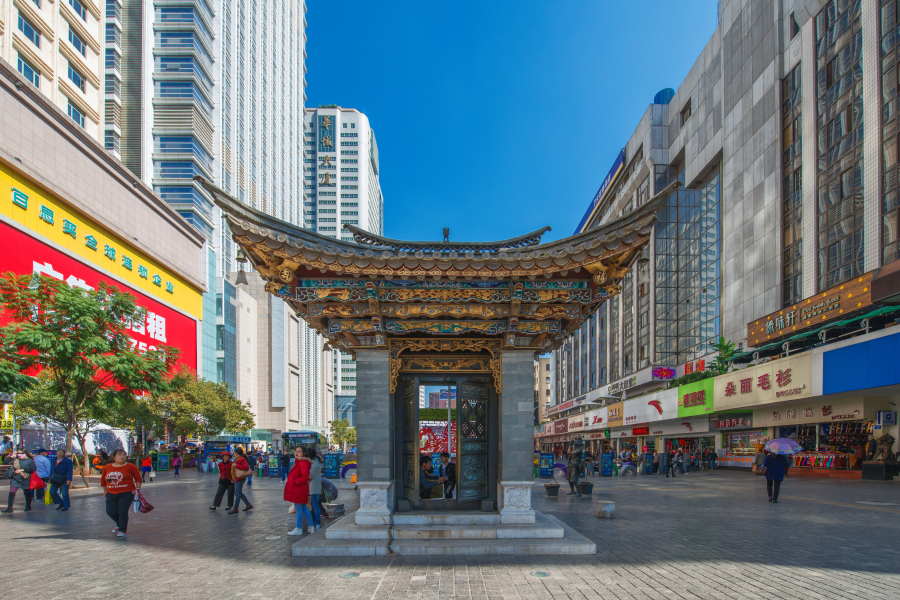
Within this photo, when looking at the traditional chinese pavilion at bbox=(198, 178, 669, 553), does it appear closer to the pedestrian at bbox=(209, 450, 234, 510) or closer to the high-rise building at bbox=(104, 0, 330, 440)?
the pedestrian at bbox=(209, 450, 234, 510)

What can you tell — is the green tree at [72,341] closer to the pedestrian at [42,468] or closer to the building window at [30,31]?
the pedestrian at [42,468]

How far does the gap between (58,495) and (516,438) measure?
12044 mm

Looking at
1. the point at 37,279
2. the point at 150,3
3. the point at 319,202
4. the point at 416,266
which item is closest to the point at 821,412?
the point at 416,266

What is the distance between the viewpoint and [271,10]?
94062mm

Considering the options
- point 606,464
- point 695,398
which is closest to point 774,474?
point 606,464

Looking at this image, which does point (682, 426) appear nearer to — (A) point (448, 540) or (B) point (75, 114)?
(A) point (448, 540)

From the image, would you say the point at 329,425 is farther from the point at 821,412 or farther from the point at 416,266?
the point at 416,266

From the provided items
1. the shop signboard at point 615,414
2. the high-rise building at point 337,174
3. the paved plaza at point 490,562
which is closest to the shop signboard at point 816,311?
the paved plaza at point 490,562

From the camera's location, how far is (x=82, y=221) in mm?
39906

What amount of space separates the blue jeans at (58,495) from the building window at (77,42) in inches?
1520

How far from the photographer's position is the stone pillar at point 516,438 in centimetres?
1041

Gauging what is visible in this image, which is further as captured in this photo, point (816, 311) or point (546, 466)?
point (816, 311)

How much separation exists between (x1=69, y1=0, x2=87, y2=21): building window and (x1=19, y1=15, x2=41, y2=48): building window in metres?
5.06

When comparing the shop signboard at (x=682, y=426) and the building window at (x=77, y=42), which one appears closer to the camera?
the shop signboard at (x=682, y=426)
